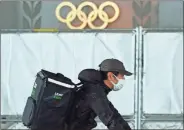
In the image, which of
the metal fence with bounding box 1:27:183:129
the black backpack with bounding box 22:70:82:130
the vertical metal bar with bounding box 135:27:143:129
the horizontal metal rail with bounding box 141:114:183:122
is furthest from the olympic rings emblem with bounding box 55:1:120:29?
the black backpack with bounding box 22:70:82:130

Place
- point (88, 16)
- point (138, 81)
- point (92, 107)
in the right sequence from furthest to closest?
point (88, 16), point (138, 81), point (92, 107)

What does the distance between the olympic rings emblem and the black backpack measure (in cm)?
367

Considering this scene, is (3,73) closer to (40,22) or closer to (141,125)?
(40,22)

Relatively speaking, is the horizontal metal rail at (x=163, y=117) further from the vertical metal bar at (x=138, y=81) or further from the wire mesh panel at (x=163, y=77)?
the vertical metal bar at (x=138, y=81)

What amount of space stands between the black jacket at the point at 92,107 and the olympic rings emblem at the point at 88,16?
140 inches

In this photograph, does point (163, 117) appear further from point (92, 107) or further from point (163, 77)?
point (92, 107)

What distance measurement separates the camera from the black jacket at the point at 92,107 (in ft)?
14.8

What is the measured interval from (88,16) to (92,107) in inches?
154

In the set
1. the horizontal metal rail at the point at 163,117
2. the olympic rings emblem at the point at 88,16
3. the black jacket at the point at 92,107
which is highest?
the olympic rings emblem at the point at 88,16

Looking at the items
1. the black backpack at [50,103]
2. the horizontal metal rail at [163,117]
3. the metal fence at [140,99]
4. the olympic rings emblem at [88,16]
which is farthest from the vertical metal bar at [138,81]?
the black backpack at [50,103]

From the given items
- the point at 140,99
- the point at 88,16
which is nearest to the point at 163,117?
the point at 140,99

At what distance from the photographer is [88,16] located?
8.38m

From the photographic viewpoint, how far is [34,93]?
4.76 metres

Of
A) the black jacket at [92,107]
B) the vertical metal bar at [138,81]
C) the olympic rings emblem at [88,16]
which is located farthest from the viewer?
the olympic rings emblem at [88,16]
